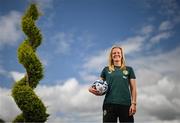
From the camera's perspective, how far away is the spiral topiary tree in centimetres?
1727

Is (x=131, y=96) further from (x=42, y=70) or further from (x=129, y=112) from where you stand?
(x=42, y=70)

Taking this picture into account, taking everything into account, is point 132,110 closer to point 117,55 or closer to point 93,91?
point 93,91

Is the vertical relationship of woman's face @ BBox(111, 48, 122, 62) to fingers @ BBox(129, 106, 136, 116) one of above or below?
above

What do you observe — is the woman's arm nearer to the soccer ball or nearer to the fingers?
the fingers

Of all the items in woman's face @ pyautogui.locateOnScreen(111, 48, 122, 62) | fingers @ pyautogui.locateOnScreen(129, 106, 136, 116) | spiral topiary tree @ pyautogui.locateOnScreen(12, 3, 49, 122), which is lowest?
fingers @ pyautogui.locateOnScreen(129, 106, 136, 116)

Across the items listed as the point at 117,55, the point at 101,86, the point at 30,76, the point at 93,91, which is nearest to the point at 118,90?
the point at 101,86

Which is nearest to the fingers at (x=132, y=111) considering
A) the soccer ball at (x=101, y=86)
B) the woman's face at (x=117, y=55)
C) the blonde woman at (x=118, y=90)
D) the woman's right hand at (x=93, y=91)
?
the blonde woman at (x=118, y=90)

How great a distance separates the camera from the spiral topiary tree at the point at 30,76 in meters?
17.3

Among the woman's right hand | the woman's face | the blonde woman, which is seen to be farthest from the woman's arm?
the woman's right hand

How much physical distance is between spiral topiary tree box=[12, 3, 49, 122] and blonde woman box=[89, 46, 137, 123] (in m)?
9.95

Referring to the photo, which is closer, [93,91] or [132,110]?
[132,110]

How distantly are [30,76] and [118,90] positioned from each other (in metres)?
12.1

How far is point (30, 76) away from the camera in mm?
18812

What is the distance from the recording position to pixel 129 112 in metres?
7.39
